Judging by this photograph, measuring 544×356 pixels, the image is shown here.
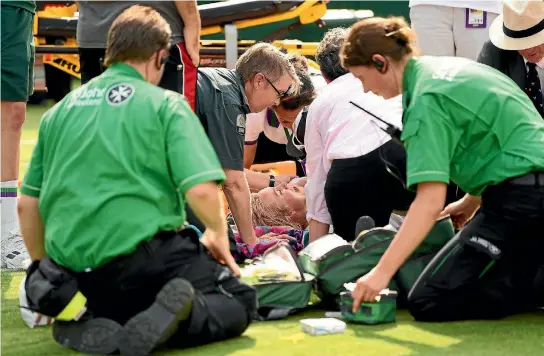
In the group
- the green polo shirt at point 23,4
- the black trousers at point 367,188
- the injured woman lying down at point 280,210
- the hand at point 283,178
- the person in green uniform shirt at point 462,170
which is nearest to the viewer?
the person in green uniform shirt at point 462,170

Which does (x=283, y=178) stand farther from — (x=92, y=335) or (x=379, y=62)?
(x=92, y=335)

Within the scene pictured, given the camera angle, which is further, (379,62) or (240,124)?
(240,124)

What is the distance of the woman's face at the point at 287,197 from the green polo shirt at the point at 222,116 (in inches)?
26.4

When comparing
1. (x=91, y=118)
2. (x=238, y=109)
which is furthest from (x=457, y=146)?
(x=238, y=109)

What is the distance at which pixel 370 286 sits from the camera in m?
3.80

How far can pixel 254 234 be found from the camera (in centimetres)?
558

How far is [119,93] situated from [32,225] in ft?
2.00

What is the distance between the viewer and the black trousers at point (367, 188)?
16.3 feet

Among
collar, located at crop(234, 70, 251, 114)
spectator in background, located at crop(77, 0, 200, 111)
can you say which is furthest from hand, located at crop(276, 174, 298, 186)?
spectator in background, located at crop(77, 0, 200, 111)

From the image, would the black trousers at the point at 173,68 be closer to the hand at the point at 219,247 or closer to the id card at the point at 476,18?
the hand at the point at 219,247

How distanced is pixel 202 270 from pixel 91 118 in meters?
0.65

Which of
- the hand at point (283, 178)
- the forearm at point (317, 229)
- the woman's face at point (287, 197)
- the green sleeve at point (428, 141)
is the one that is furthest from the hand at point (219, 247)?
the hand at point (283, 178)

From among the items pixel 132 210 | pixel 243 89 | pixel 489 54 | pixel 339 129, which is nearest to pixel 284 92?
pixel 243 89

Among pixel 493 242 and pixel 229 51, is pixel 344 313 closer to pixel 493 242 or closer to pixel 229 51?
pixel 493 242
